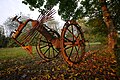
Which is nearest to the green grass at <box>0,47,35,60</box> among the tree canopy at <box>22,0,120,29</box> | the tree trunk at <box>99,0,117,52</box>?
the tree canopy at <box>22,0,120,29</box>

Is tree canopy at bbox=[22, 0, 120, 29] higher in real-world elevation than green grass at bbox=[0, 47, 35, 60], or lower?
higher

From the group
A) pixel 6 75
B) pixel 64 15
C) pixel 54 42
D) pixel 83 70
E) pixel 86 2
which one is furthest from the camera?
pixel 86 2

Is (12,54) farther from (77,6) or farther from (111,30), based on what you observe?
(111,30)

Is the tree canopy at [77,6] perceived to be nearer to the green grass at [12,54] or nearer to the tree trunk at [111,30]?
the tree trunk at [111,30]

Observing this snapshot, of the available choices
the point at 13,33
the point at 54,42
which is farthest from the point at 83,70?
the point at 13,33

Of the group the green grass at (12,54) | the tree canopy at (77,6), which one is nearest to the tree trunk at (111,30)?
the tree canopy at (77,6)

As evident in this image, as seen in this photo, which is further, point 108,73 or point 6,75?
point 6,75

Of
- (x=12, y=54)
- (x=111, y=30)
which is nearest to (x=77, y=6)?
(x=111, y=30)

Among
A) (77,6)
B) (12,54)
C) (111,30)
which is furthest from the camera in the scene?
(12,54)

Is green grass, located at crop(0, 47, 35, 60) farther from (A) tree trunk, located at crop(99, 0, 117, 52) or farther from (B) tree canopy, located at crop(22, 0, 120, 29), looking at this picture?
(A) tree trunk, located at crop(99, 0, 117, 52)

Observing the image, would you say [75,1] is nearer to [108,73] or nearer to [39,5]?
[39,5]

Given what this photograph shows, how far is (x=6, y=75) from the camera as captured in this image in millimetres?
8156

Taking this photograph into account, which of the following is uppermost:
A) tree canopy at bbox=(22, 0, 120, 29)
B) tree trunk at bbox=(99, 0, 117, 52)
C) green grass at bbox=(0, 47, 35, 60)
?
tree canopy at bbox=(22, 0, 120, 29)

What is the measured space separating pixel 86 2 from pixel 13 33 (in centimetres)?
690
